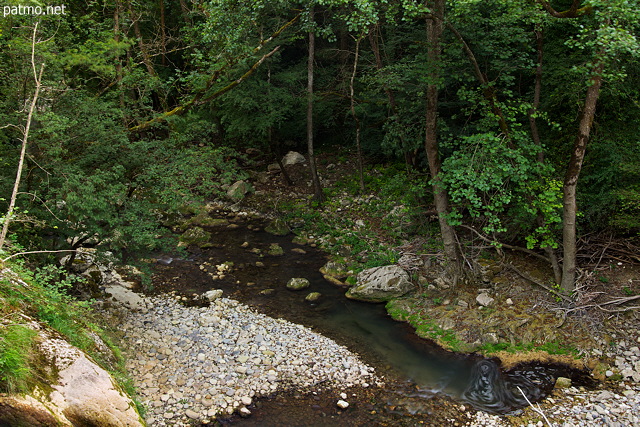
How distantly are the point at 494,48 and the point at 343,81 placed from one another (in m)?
7.94

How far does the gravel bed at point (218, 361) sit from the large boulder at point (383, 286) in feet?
6.71

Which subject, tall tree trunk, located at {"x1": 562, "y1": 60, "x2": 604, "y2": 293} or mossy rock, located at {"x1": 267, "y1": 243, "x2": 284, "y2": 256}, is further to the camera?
mossy rock, located at {"x1": 267, "y1": 243, "x2": 284, "y2": 256}

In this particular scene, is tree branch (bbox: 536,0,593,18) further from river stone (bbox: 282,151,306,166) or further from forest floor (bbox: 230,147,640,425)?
river stone (bbox: 282,151,306,166)

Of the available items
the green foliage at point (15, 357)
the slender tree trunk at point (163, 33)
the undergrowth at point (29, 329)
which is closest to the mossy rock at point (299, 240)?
the slender tree trunk at point (163, 33)

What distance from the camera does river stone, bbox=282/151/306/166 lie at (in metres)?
19.8

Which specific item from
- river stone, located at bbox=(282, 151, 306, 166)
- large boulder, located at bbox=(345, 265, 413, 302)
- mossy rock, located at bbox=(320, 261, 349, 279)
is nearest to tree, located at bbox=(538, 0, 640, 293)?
large boulder, located at bbox=(345, 265, 413, 302)

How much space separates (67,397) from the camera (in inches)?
157

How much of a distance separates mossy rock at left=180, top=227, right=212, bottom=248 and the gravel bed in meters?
4.09

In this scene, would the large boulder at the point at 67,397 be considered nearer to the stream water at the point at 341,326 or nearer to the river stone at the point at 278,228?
the stream water at the point at 341,326

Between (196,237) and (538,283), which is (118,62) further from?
(538,283)

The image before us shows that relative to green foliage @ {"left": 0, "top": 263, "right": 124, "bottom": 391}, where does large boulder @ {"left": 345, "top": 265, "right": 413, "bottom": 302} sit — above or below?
below

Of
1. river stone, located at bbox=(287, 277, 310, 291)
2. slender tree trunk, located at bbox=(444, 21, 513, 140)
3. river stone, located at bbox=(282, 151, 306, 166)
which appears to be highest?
slender tree trunk, located at bbox=(444, 21, 513, 140)

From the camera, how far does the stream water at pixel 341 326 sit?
7.25 m

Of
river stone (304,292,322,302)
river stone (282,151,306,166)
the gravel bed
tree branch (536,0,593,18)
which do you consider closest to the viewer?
tree branch (536,0,593,18)
